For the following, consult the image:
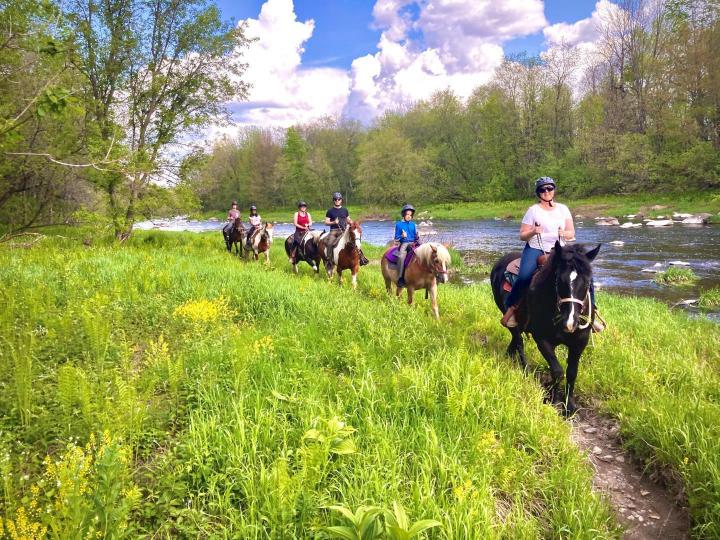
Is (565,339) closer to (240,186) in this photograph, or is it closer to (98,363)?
(98,363)

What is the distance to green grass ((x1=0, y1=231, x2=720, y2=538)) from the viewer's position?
2430mm

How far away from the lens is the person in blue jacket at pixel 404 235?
870 cm

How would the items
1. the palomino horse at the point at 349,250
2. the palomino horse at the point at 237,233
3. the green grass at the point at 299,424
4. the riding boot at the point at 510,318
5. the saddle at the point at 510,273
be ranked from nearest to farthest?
the green grass at the point at 299,424 < the riding boot at the point at 510,318 < the saddle at the point at 510,273 < the palomino horse at the point at 349,250 < the palomino horse at the point at 237,233

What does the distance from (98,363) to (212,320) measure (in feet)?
5.70

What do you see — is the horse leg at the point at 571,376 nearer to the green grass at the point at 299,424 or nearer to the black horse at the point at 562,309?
the black horse at the point at 562,309

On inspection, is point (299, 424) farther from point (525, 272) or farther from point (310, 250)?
point (310, 250)

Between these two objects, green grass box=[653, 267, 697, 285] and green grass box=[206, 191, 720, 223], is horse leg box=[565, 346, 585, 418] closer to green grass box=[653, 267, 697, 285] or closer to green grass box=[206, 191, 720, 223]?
green grass box=[653, 267, 697, 285]

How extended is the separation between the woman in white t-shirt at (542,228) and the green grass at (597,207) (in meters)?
24.5

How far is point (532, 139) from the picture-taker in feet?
165

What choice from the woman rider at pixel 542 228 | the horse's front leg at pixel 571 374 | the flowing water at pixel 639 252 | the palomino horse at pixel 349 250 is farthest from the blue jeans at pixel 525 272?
the flowing water at pixel 639 252

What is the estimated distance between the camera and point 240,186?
76.8 meters

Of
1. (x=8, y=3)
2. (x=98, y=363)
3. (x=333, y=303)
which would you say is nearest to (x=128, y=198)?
(x=8, y=3)

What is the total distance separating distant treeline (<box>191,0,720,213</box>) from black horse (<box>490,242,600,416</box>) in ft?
51.2

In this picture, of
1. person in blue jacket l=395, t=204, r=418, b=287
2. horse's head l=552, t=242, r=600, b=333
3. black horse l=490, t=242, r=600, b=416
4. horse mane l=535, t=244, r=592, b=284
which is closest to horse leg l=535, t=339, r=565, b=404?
black horse l=490, t=242, r=600, b=416
